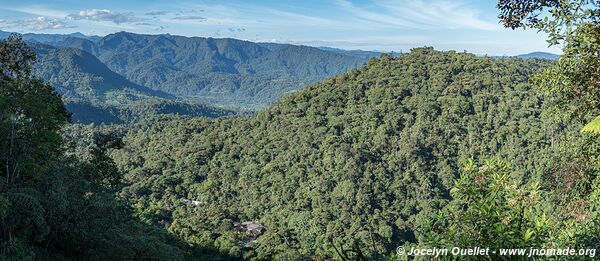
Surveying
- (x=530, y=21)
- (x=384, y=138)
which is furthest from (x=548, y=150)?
(x=530, y=21)

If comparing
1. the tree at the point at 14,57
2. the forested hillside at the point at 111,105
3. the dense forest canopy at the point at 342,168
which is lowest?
the forested hillside at the point at 111,105

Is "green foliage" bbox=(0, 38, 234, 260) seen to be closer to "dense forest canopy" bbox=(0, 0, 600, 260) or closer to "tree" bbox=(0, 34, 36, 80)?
"dense forest canopy" bbox=(0, 0, 600, 260)

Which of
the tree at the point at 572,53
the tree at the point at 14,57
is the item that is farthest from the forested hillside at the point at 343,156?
the tree at the point at 572,53

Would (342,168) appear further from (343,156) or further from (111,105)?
(111,105)

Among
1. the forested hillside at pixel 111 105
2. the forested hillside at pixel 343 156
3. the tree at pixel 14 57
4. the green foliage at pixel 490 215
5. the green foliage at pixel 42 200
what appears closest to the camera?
the green foliage at pixel 490 215

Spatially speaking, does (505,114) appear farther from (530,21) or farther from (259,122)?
(530,21)

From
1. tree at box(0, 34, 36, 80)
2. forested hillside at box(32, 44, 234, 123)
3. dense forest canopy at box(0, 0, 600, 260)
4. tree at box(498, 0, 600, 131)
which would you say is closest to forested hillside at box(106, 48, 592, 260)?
dense forest canopy at box(0, 0, 600, 260)

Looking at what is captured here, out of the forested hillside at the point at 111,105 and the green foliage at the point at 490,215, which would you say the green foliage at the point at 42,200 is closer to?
the green foliage at the point at 490,215

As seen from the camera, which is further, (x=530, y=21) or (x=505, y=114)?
(x=505, y=114)
